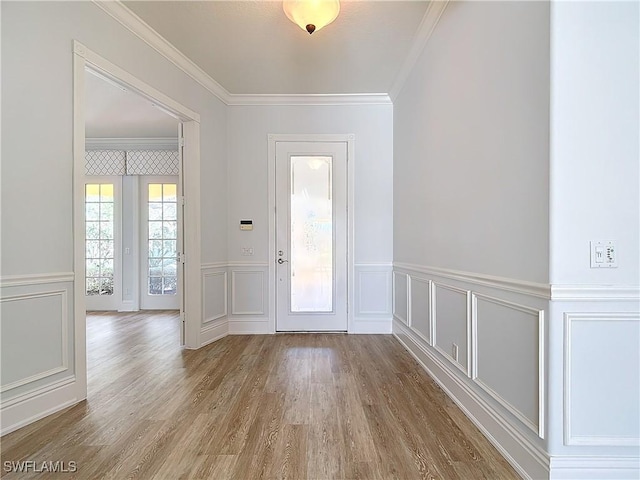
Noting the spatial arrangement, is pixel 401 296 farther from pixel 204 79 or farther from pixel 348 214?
pixel 204 79

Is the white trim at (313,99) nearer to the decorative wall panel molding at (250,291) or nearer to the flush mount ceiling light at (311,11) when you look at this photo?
the flush mount ceiling light at (311,11)

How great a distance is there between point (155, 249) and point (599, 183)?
6011 millimetres

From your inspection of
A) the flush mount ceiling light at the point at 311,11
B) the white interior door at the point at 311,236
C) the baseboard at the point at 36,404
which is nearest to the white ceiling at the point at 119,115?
the white interior door at the point at 311,236

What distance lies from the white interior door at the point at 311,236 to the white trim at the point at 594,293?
9.79ft

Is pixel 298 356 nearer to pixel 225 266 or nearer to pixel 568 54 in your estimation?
pixel 225 266

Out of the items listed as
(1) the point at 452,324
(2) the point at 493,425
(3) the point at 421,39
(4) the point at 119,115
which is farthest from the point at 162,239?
(2) the point at 493,425

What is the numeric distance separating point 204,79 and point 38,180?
7.30 feet

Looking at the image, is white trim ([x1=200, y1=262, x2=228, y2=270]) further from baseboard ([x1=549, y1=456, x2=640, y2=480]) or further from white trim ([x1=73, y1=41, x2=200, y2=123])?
baseboard ([x1=549, y1=456, x2=640, y2=480])

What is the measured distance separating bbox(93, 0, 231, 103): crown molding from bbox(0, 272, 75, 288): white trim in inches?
Result: 80.1

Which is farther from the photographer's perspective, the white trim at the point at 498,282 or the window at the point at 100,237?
the window at the point at 100,237

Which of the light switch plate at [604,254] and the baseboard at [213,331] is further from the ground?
the light switch plate at [604,254]

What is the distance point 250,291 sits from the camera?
4352mm

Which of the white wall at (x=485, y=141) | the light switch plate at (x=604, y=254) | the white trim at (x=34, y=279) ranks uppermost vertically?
the white wall at (x=485, y=141)

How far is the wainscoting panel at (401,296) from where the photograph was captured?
3.68 meters
